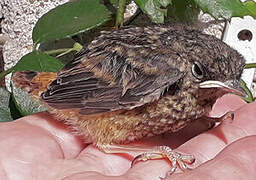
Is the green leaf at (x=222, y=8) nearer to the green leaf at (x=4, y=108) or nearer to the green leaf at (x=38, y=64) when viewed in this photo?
the green leaf at (x=38, y=64)

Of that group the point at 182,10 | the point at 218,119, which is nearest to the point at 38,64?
the point at 182,10

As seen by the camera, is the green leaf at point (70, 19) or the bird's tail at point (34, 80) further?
the green leaf at point (70, 19)

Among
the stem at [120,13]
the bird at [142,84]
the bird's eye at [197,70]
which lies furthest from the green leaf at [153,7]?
the bird's eye at [197,70]

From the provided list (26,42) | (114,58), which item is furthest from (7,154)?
(26,42)

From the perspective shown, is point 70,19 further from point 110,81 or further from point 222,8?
point 222,8

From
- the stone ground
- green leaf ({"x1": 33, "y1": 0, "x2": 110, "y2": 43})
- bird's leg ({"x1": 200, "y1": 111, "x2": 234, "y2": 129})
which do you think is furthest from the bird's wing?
Answer: the stone ground

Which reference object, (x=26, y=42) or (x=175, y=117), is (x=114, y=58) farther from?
(x=26, y=42)

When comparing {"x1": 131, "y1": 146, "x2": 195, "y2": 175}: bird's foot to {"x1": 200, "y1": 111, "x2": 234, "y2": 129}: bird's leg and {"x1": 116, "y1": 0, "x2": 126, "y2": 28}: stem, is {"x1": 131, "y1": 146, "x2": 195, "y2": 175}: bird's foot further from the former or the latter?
{"x1": 116, "y1": 0, "x2": 126, "y2": 28}: stem
